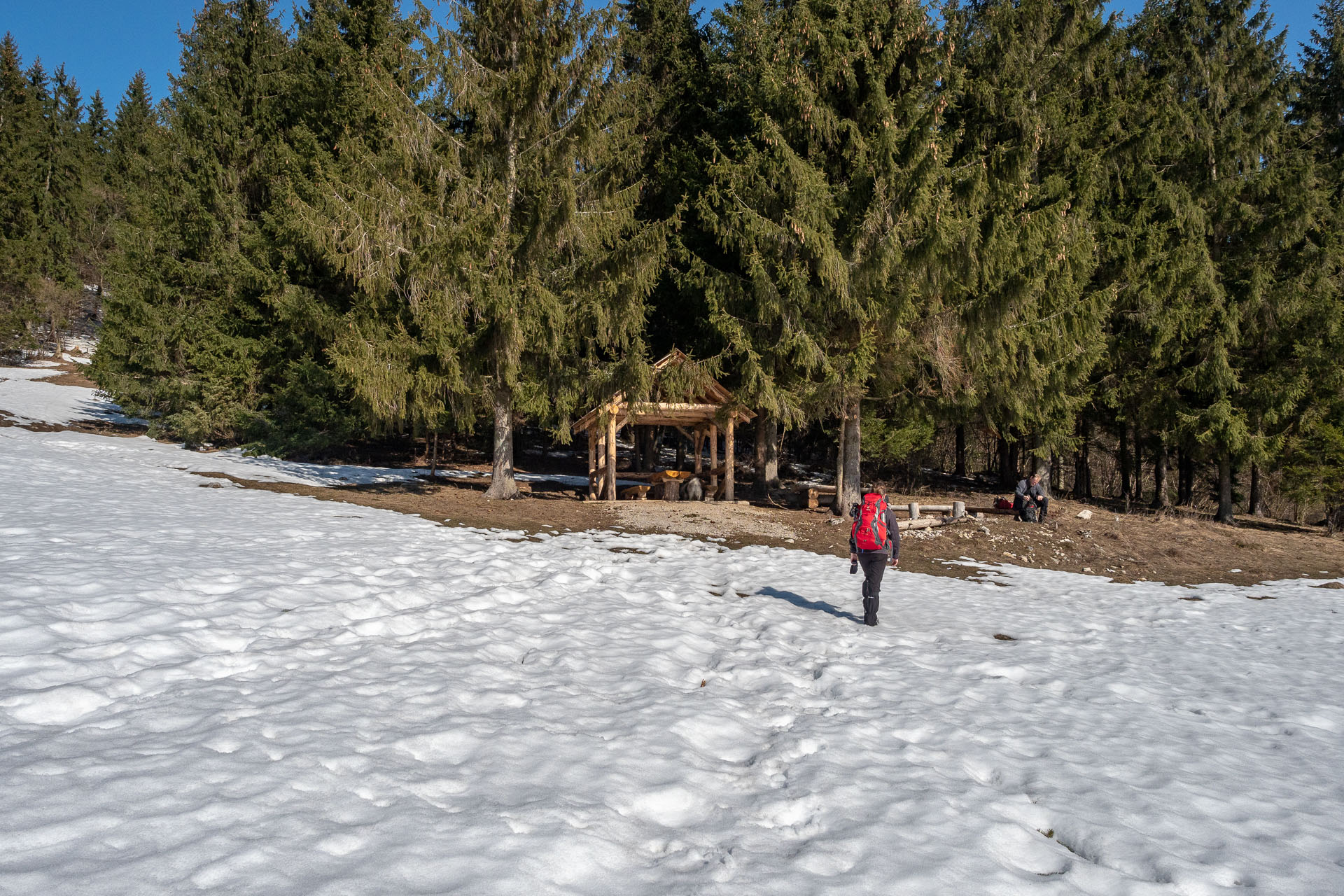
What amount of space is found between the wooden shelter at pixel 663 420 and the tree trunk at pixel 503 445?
2.29 metres

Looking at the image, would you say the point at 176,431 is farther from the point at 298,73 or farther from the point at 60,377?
the point at 60,377

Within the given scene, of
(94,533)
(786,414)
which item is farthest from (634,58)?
(94,533)

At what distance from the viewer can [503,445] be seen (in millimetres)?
17000

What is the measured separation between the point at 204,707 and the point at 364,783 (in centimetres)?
142

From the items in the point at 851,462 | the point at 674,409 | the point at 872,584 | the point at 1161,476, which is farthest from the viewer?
the point at 1161,476

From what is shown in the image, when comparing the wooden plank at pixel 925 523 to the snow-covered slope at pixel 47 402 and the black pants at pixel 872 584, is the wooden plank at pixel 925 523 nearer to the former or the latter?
the black pants at pixel 872 584

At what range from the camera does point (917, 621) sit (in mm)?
8430

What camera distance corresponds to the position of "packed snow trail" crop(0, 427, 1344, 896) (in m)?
2.85

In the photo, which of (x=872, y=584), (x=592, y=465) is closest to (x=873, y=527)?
(x=872, y=584)

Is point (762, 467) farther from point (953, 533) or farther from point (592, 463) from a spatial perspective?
point (953, 533)

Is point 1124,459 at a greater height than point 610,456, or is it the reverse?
point 1124,459

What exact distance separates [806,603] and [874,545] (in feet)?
4.49

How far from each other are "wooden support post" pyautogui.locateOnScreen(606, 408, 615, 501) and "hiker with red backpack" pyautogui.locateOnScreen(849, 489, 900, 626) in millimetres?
10589

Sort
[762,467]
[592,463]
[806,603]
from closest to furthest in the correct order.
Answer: [806,603], [592,463], [762,467]
